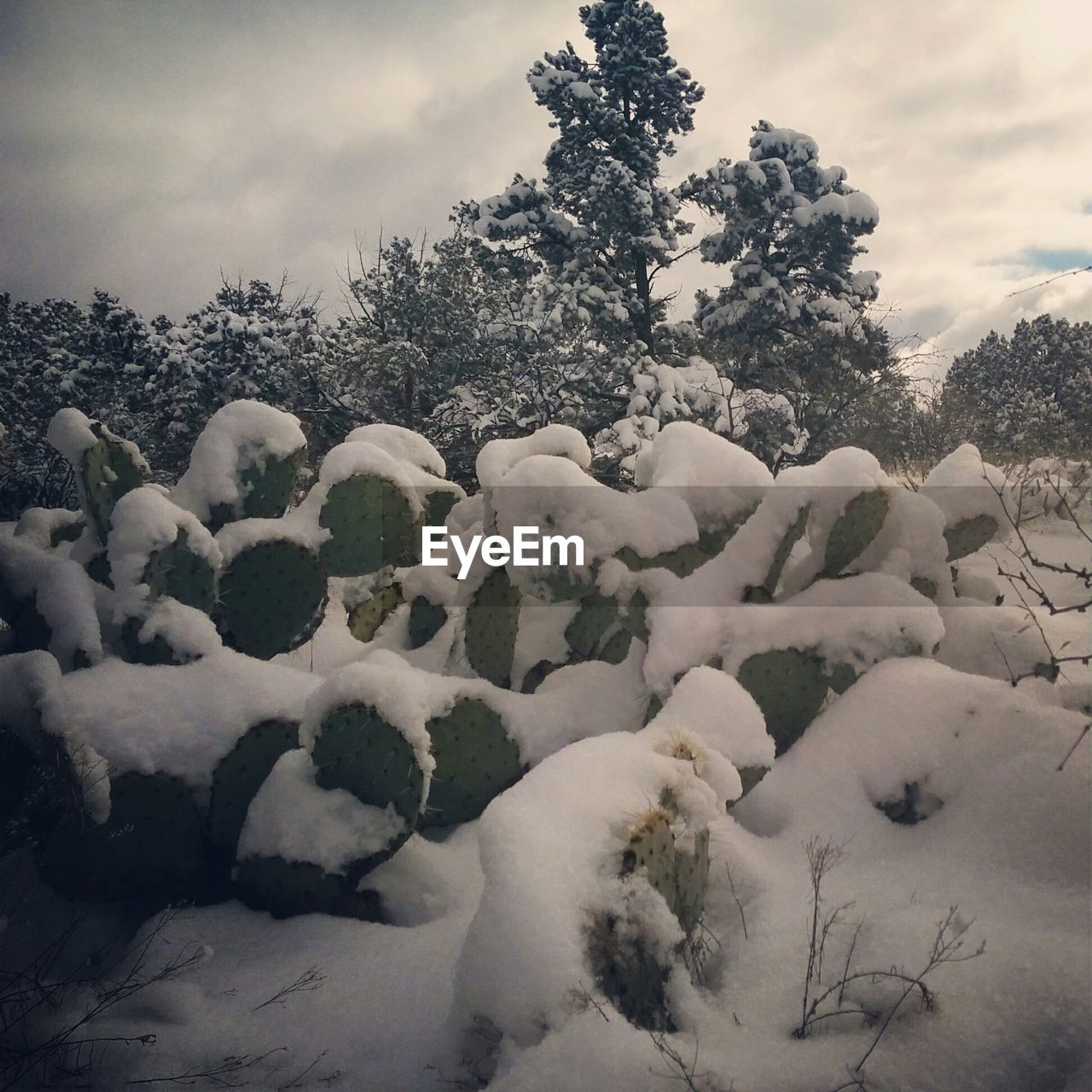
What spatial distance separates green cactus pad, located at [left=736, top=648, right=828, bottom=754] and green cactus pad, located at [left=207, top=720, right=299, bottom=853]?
1463 mm

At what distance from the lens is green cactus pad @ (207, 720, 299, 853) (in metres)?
1.94

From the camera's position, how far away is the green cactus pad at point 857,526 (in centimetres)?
229

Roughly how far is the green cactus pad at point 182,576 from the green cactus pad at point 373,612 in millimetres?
966

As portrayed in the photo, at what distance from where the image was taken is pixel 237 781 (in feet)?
6.38

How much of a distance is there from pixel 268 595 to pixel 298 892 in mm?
1062

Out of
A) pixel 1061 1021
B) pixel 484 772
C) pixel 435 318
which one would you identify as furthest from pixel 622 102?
pixel 1061 1021

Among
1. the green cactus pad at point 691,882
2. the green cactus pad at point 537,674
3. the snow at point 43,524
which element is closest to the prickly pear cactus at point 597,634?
the green cactus pad at point 537,674

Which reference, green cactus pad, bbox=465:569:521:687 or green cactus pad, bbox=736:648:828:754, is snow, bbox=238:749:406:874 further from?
green cactus pad, bbox=736:648:828:754

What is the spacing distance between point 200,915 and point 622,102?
37.6 feet

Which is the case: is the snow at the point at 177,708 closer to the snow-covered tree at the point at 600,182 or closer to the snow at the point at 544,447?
the snow at the point at 544,447

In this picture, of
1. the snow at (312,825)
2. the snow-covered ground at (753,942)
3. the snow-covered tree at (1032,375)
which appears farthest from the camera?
the snow-covered tree at (1032,375)

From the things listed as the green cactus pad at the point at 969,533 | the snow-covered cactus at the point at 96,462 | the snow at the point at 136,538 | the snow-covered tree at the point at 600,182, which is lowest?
the green cactus pad at the point at 969,533

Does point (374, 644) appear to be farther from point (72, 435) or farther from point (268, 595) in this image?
point (72, 435)

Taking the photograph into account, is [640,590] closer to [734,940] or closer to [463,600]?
[463,600]
